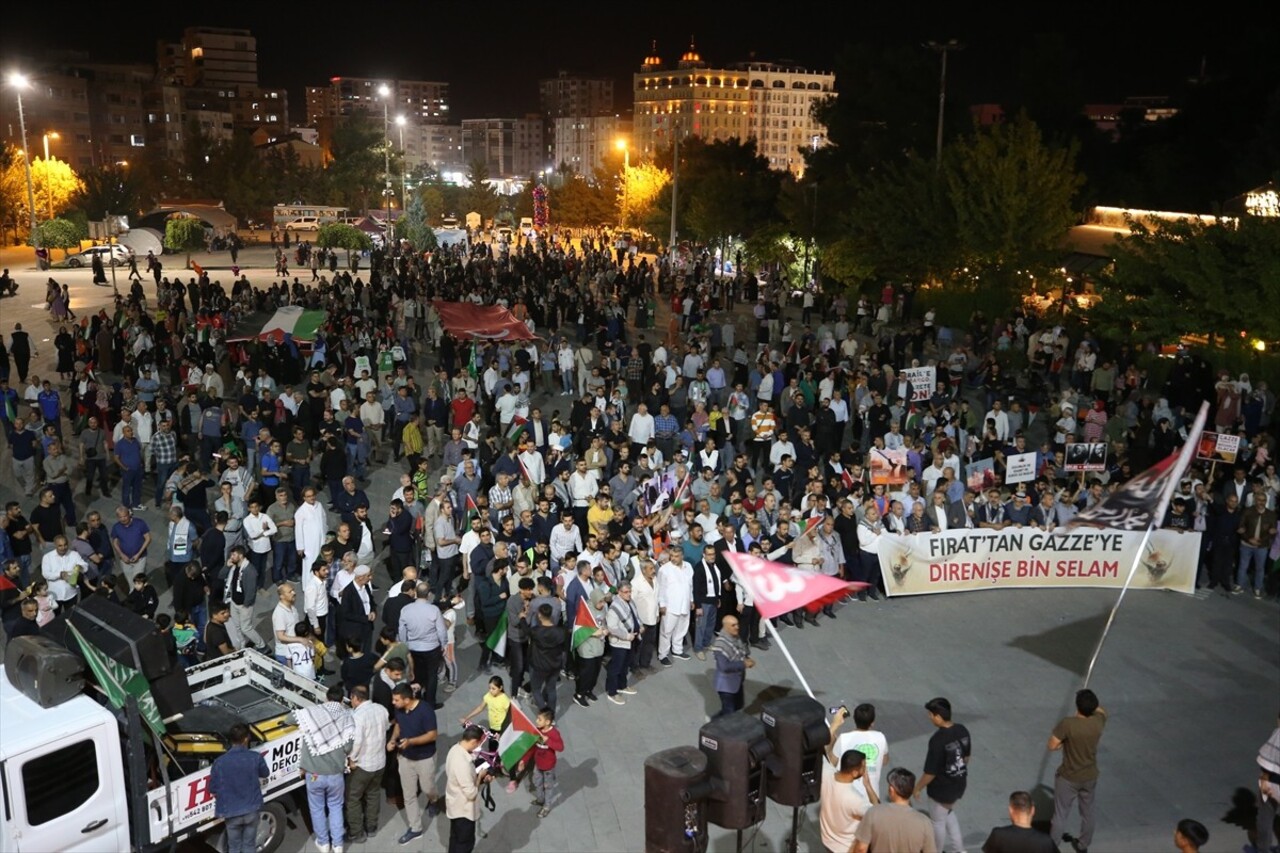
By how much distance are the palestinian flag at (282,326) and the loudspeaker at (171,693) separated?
48.9ft

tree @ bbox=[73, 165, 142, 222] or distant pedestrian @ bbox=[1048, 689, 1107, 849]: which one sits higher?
tree @ bbox=[73, 165, 142, 222]

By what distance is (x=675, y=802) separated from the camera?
24.7 ft

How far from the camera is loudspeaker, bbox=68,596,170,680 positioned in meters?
8.05

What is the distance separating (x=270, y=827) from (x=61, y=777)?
6.38 ft

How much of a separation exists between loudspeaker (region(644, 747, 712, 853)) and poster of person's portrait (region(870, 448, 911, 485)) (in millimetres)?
9899

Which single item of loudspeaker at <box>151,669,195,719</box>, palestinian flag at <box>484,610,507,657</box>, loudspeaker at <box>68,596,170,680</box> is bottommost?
palestinian flag at <box>484,610,507,657</box>

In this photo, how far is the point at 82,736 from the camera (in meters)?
7.81

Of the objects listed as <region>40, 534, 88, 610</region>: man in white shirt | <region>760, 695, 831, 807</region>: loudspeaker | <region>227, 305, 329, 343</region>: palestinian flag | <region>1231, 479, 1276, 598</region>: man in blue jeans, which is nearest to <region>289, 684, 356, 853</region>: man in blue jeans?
<region>760, 695, 831, 807</region>: loudspeaker

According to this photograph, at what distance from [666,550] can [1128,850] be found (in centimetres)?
575

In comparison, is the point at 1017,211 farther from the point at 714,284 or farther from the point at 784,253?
the point at 784,253

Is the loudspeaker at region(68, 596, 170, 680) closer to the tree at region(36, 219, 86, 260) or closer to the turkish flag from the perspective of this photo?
the turkish flag

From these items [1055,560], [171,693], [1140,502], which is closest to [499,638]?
[171,693]

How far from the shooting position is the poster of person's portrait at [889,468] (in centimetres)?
1695

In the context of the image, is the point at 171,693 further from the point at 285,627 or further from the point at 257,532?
the point at 257,532
